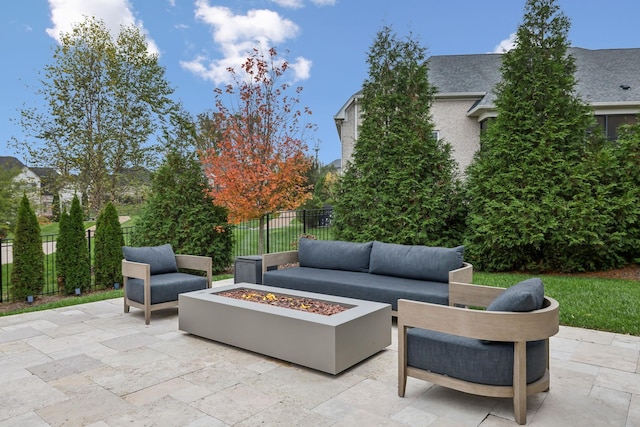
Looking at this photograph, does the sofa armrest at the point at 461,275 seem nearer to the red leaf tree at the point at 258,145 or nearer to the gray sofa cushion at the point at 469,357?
the gray sofa cushion at the point at 469,357

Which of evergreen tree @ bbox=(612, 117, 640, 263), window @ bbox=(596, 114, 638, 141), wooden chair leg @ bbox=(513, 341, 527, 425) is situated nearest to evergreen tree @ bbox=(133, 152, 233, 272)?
wooden chair leg @ bbox=(513, 341, 527, 425)

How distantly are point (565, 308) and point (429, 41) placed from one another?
17.5ft

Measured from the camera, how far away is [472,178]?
26.0 ft

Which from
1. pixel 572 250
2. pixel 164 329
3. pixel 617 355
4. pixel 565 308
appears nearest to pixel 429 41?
pixel 572 250

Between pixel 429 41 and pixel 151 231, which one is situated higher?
pixel 429 41

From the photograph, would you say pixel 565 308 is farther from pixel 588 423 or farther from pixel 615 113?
pixel 615 113

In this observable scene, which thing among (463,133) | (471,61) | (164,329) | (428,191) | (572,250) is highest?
(471,61)

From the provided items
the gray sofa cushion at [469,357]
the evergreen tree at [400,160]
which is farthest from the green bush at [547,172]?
the gray sofa cushion at [469,357]

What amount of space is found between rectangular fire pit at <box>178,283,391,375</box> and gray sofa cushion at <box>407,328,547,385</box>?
599 millimetres

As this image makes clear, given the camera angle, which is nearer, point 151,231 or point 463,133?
point 151,231

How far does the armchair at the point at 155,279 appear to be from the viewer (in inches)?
182

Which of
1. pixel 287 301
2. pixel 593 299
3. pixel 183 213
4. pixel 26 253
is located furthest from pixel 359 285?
pixel 26 253

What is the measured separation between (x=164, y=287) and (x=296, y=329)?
7.20ft

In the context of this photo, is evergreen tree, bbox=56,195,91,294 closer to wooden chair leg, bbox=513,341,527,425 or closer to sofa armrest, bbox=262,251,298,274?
sofa armrest, bbox=262,251,298,274
